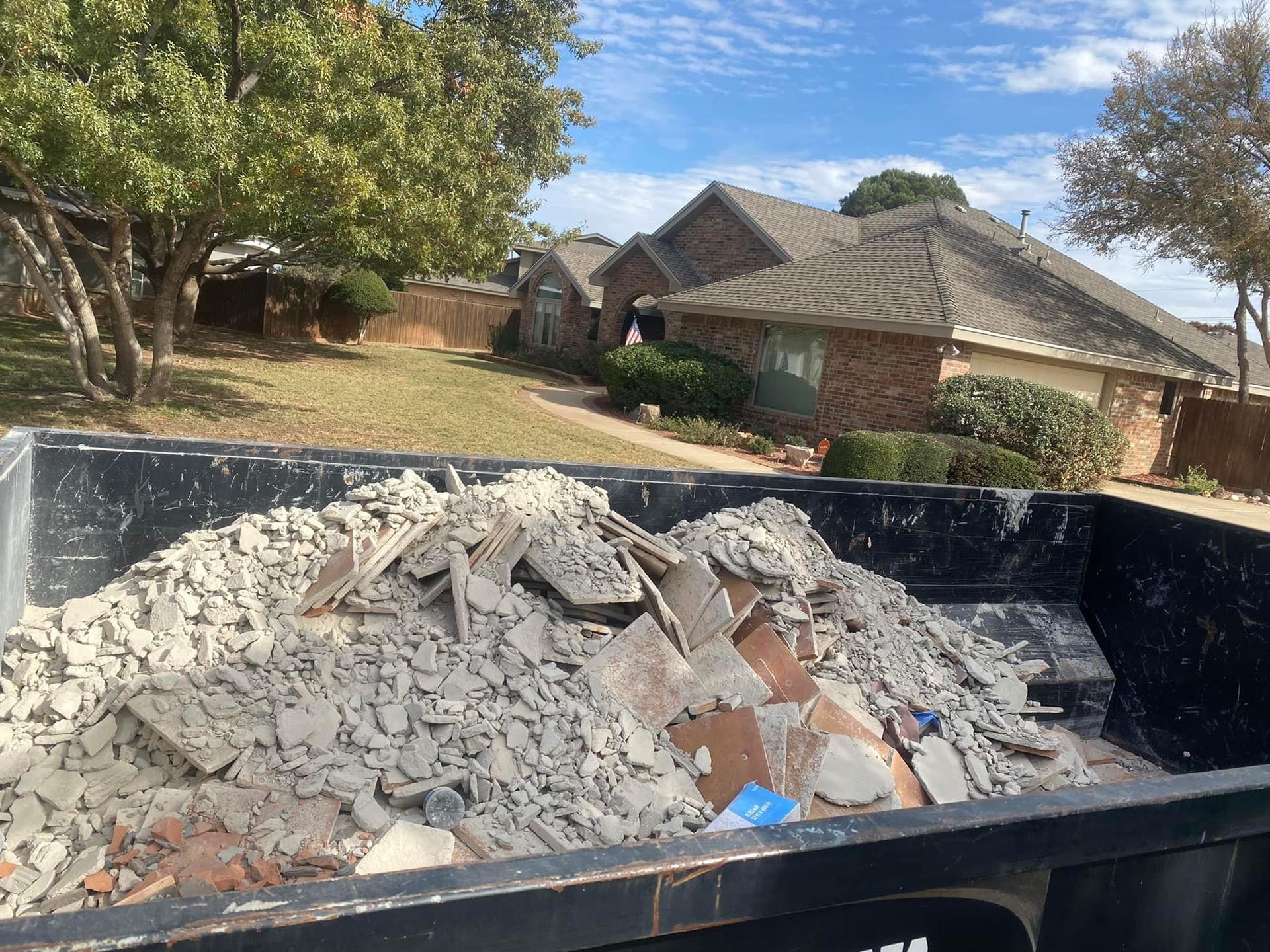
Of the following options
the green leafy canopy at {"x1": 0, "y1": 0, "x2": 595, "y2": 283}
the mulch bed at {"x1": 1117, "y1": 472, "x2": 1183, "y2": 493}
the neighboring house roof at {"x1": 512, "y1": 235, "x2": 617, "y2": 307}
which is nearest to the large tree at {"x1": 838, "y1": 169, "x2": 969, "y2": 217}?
the neighboring house roof at {"x1": 512, "y1": 235, "x2": 617, "y2": 307}

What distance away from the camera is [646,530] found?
4953 millimetres

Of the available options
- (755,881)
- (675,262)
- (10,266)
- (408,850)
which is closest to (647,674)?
(408,850)

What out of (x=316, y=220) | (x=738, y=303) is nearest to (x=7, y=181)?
(x=316, y=220)

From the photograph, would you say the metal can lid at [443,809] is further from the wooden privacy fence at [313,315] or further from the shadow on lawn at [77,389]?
the wooden privacy fence at [313,315]

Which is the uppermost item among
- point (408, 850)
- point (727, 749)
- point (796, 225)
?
point (796, 225)

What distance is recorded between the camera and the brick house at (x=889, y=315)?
16.2m

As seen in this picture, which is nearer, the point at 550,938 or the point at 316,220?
the point at 550,938

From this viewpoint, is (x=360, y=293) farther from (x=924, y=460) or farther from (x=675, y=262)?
(x=924, y=460)

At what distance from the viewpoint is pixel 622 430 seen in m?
16.7

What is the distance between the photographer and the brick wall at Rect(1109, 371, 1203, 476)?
19484 mm

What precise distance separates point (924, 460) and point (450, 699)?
10.6 metres

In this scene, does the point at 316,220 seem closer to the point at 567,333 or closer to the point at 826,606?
the point at 826,606

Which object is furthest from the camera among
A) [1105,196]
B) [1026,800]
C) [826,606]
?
[1105,196]

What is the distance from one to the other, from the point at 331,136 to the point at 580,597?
8.12 m
